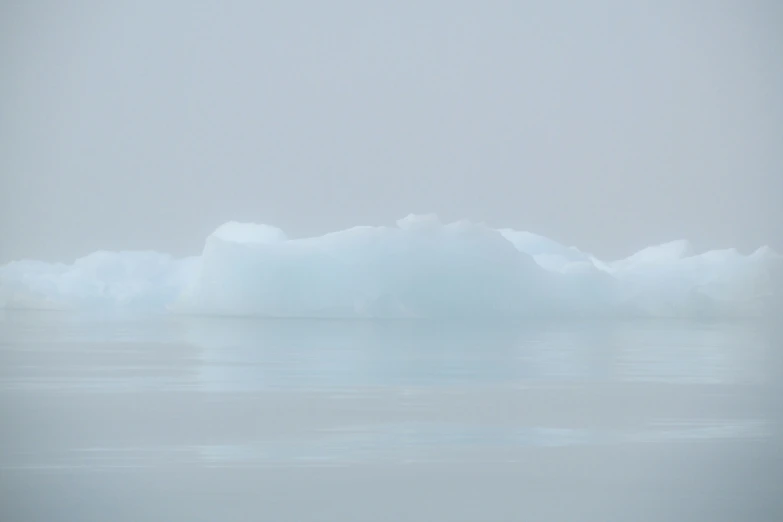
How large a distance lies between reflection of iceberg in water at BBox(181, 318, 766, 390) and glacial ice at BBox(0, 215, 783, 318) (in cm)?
175

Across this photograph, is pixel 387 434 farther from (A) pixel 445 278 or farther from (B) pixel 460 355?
(A) pixel 445 278

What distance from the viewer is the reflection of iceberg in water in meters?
9.05

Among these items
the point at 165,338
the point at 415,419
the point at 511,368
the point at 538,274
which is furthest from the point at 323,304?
the point at 415,419

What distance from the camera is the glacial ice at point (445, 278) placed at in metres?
18.9

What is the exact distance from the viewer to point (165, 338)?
14.0 m

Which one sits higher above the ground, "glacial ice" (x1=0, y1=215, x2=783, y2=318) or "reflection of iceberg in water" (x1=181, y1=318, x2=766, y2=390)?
"glacial ice" (x1=0, y1=215, x2=783, y2=318)

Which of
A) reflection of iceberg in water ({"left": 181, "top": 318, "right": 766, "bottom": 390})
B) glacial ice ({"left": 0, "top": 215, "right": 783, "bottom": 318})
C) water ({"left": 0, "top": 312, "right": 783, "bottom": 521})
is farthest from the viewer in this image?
glacial ice ({"left": 0, "top": 215, "right": 783, "bottom": 318})

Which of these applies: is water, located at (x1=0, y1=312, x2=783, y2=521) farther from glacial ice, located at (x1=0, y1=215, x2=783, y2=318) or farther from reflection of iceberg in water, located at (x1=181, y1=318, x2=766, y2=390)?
glacial ice, located at (x1=0, y1=215, x2=783, y2=318)

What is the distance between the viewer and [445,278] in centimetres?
1919

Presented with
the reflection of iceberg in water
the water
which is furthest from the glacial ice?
the water

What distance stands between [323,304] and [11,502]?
591 inches

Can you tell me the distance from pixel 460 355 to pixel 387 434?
17.4 feet

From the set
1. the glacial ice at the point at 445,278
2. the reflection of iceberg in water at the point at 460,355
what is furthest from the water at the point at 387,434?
the glacial ice at the point at 445,278

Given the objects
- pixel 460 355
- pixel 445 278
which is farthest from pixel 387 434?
pixel 445 278
